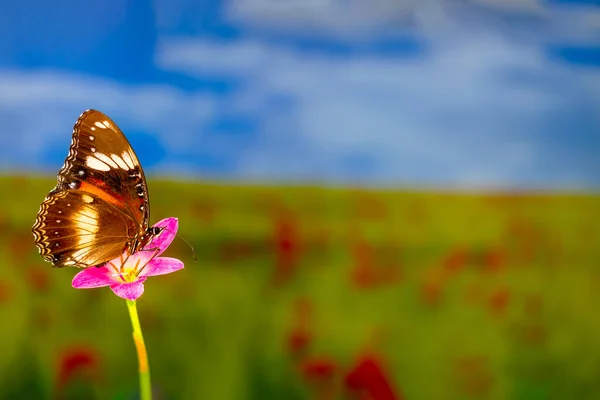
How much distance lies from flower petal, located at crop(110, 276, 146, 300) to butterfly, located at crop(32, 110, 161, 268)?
0.28 ft

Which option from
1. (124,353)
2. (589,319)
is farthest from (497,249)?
(124,353)

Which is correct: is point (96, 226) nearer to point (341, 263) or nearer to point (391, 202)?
point (341, 263)

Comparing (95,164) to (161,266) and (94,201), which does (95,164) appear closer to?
(94,201)

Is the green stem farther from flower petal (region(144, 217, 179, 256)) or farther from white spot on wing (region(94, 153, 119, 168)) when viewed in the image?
white spot on wing (region(94, 153, 119, 168))

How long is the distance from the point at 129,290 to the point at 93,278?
0.06 m

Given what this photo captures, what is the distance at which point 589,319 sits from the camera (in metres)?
1.59

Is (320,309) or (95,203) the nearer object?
(95,203)

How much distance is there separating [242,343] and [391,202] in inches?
36.2

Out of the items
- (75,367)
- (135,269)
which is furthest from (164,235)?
(75,367)

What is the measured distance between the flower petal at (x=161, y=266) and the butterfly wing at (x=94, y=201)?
0.20ft

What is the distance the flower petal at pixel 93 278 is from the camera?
507mm

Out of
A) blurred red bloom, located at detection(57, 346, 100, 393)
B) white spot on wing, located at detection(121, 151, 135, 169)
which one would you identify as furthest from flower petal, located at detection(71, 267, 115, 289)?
blurred red bloom, located at detection(57, 346, 100, 393)

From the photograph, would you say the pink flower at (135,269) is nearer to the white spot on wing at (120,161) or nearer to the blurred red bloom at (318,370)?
the white spot on wing at (120,161)

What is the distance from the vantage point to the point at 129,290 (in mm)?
498
